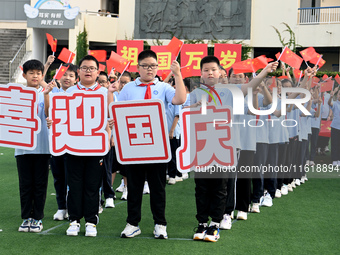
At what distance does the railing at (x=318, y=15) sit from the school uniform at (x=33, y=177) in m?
20.6

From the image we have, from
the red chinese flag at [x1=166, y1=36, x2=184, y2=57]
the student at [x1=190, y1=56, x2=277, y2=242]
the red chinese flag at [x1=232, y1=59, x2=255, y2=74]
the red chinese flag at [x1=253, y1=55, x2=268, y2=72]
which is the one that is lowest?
the student at [x1=190, y1=56, x2=277, y2=242]

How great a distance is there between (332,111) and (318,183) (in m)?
3.30

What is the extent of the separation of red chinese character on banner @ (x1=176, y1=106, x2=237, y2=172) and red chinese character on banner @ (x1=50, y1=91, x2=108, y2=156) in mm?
748

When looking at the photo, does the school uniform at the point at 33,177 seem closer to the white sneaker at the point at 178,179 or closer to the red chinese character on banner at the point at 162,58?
the white sneaker at the point at 178,179

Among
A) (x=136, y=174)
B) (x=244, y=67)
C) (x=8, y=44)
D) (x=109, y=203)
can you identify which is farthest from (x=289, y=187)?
(x=8, y=44)

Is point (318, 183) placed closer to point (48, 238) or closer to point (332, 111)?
point (332, 111)

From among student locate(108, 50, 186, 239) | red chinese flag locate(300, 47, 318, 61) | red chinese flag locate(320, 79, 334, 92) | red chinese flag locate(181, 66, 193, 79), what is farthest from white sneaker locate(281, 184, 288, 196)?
red chinese flag locate(320, 79, 334, 92)

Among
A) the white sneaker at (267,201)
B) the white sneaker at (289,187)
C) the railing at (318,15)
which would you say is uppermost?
the railing at (318,15)

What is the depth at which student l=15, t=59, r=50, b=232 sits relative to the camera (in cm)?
488

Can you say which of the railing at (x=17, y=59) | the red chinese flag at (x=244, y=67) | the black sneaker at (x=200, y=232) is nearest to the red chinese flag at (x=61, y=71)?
the red chinese flag at (x=244, y=67)

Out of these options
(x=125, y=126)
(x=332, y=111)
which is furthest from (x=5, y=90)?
(x=332, y=111)

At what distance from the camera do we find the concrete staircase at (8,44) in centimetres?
2419

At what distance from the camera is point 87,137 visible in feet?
15.6

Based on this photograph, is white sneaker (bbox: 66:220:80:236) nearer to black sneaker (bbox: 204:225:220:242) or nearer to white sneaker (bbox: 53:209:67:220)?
white sneaker (bbox: 53:209:67:220)
